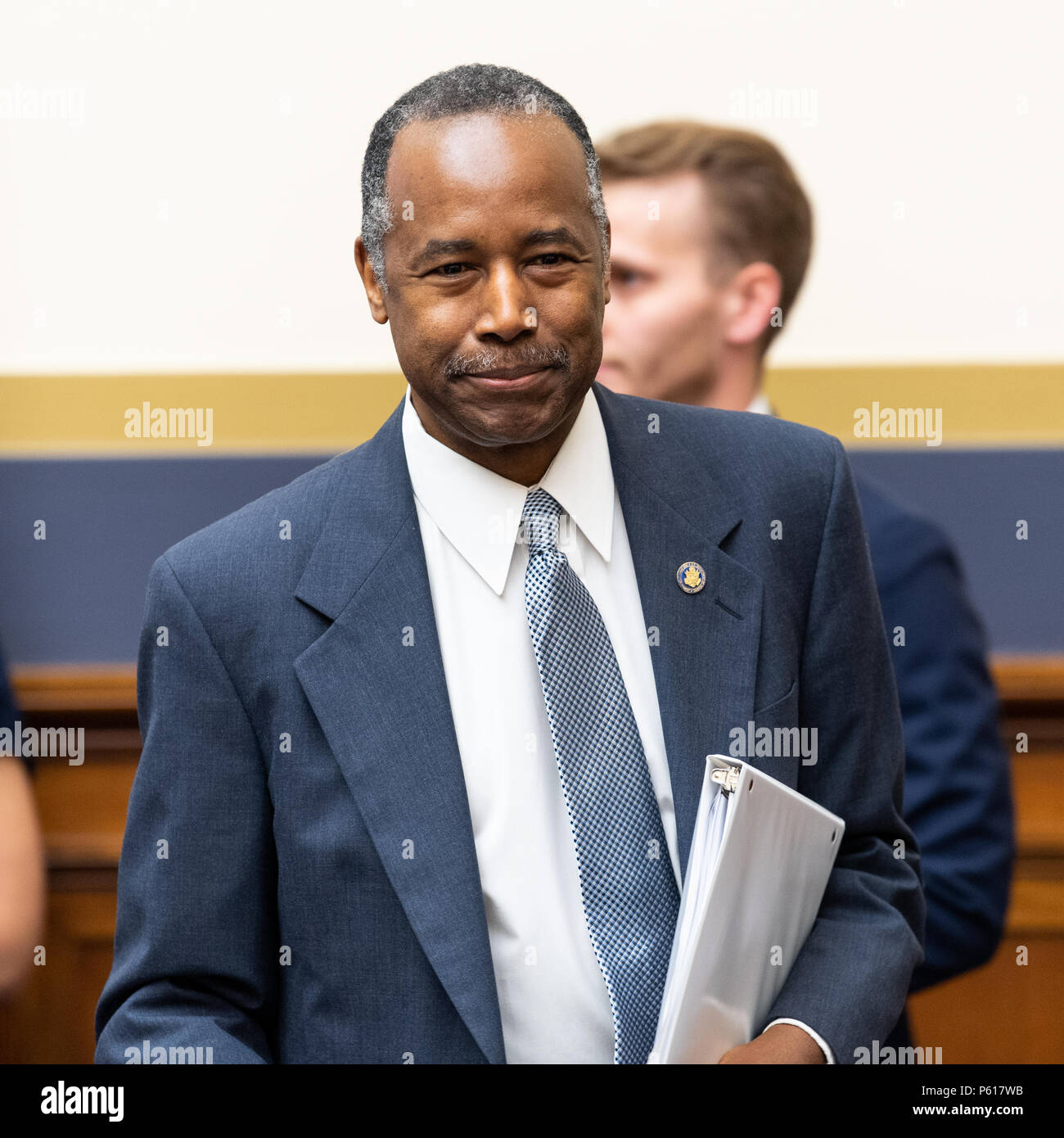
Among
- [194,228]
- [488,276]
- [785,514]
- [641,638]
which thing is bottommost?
[641,638]

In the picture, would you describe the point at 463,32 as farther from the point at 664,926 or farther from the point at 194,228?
the point at 664,926

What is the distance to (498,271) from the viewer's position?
111cm

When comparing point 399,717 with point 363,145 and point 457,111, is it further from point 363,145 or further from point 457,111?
point 363,145

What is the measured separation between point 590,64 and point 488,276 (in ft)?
4.13

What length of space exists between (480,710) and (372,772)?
0.11 meters

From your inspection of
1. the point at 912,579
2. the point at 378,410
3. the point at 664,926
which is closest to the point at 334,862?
the point at 664,926

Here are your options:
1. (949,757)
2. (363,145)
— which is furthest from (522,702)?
(363,145)

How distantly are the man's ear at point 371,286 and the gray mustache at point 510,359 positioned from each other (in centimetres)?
14

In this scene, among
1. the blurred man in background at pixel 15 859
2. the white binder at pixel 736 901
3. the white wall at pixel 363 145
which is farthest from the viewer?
the white wall at pixel 363 145

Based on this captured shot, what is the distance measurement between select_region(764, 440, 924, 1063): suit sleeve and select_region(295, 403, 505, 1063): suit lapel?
295 millimetres

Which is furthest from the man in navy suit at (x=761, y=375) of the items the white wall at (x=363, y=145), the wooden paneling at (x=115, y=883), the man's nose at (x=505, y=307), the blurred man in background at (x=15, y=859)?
the blurred man in background at (x=15, y=859)

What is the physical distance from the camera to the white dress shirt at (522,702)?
3.75 feet

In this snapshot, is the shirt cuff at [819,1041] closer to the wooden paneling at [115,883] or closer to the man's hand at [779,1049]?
the man's hand at [779,1049]

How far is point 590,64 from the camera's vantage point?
222cm
